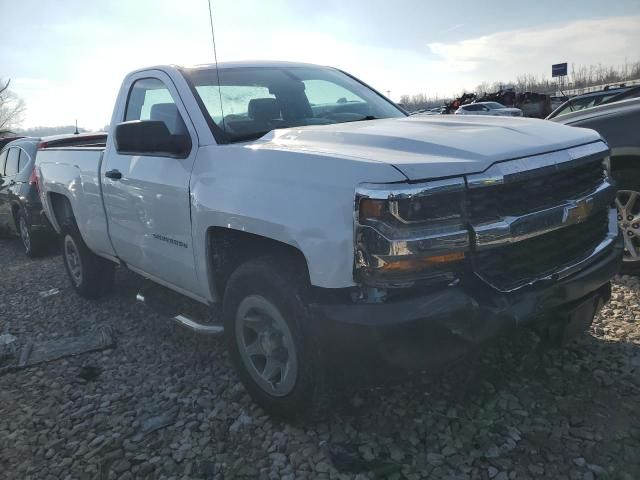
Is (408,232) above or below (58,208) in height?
above

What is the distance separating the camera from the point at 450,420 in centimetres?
272

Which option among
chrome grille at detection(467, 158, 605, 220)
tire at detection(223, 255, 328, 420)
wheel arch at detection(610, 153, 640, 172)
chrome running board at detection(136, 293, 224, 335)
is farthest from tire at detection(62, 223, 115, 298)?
wheel arch at detection(610, 153, 640, 172)

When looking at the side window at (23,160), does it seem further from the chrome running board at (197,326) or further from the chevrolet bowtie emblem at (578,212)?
the chevrolet bowtie emblem at (578,212)

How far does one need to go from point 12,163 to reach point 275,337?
291 inches

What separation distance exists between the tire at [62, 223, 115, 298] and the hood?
3012 mm

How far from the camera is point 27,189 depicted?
7473 millimetres

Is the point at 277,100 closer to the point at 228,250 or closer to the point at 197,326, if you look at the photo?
the point at 228,250

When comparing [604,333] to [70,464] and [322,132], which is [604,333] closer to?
[322,132]

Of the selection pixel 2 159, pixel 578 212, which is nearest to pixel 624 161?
pixel 578 212

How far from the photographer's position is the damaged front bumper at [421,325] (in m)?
2.11

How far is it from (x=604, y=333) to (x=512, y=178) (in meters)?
1.90

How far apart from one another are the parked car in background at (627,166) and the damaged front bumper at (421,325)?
2309 millimetres

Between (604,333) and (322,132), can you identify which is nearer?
(322,132)

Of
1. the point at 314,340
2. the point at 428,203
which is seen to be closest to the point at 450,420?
the point at 314,340
